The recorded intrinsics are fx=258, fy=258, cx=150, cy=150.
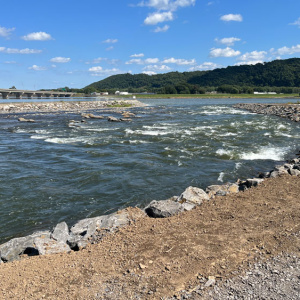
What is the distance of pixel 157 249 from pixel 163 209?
6.87ft

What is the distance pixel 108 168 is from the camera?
15117mm

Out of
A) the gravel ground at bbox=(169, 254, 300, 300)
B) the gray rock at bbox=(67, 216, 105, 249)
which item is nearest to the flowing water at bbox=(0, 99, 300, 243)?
the gray rock at bbox=(67, 216, 105, 249)

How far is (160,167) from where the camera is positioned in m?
15.2

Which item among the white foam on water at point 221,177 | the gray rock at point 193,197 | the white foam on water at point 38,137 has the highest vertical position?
the white foam on water at point 38,137

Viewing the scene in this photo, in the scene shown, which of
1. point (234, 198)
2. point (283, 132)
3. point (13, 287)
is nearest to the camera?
point (13, 287)

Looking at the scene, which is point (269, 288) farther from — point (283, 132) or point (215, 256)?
point (283, 132)

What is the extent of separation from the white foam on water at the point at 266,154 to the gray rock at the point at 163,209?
1029 cm

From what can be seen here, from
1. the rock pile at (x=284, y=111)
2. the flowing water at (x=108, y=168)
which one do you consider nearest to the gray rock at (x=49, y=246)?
the flowing water at (x=108, y=168)

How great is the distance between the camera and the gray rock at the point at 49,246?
6.64 meters

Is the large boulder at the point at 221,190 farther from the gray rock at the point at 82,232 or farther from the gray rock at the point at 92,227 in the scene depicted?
the gray rock at the point at 82,232

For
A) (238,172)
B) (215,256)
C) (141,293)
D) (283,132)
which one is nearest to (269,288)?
(215,256)

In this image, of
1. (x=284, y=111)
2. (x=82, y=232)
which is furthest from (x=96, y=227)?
(x=284, y=111)

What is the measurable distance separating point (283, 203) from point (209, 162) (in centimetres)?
812

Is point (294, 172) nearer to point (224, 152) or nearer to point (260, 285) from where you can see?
point (224, 152)
